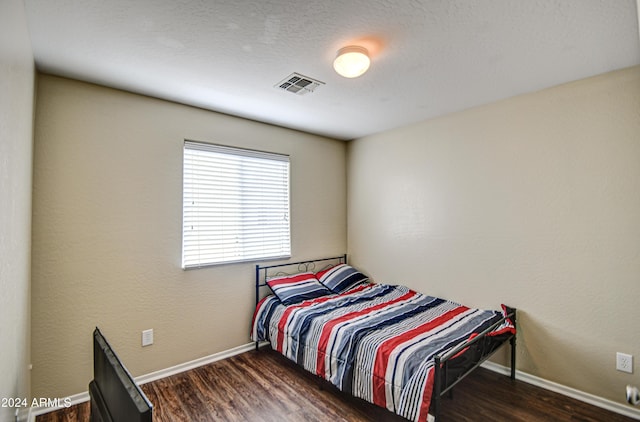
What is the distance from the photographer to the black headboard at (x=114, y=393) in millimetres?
841

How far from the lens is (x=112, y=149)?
2.53 meters

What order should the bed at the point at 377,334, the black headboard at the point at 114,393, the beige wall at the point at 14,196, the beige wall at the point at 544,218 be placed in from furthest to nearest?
the beige wall at the point at 544,218
the bed at the point at 377,334
the beige wall at the point at 14,196
the black headboard at the point at 114,393

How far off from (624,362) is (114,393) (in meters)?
3.18

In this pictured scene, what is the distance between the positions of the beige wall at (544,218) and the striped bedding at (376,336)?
1.19 feet

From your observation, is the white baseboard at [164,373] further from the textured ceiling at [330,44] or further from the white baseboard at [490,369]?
the textured ceiling at [330,44]

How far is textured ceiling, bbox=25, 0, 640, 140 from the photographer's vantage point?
1608 millimetres

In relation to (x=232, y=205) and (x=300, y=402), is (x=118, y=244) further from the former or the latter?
(x=300, y=402)

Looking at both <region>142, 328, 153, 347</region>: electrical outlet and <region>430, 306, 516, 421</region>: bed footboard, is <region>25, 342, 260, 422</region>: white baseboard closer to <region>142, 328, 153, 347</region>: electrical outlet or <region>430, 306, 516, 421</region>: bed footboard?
<region>142, 328, 153, 347</region>: electrical outlet

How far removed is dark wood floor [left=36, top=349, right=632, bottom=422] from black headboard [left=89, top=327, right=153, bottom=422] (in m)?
1.18

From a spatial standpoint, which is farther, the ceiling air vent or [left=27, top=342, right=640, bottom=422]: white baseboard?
the ceiling air vent

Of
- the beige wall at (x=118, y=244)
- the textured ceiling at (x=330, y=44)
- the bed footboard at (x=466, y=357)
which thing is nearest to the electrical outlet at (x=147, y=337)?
the beige wall at (x=118, y=244)

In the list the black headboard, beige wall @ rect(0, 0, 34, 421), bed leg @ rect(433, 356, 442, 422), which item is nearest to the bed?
bed leg @ rect(433, 356, 442, 422)

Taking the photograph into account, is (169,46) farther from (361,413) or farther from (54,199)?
(361,413)

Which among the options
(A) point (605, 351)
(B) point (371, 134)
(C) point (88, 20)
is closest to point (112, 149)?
(C) point (88, 20)
